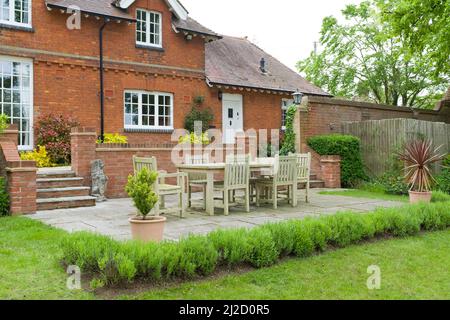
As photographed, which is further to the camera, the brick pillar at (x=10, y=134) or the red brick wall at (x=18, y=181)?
the brick pillar at (x=10, y=134)

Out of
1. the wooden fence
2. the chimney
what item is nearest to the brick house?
the chimney

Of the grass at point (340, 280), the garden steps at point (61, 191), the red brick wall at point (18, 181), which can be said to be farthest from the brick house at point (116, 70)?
the grass at point (340, 280)

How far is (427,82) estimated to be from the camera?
2645cm

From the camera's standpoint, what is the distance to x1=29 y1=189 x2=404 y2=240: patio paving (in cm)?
659

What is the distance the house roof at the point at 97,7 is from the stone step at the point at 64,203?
7.45 meters

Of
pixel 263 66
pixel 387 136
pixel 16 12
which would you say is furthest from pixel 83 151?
pixel 263 66

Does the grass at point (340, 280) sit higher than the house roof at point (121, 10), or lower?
lower

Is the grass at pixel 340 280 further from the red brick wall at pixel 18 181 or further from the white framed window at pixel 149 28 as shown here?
the white framed window at pixel 149 28

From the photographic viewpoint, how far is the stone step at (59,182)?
9273mm

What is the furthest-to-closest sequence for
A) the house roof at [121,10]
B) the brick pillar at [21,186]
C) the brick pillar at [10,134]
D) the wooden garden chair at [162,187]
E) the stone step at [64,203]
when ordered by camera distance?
1. the house roof at [121,10]
2. the brick pillar at [10,134]
3. the stone step at [64,203]
4. the brick pillar at [21,186]
5. the wooden garden chair at [162,187]

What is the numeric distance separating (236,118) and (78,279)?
15.2 metres

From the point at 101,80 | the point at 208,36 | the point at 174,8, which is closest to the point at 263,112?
the point at 208,36

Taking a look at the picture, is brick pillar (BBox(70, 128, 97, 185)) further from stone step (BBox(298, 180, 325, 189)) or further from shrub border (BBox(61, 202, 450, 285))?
stone step (BBox(298, 180, 325, 189))
